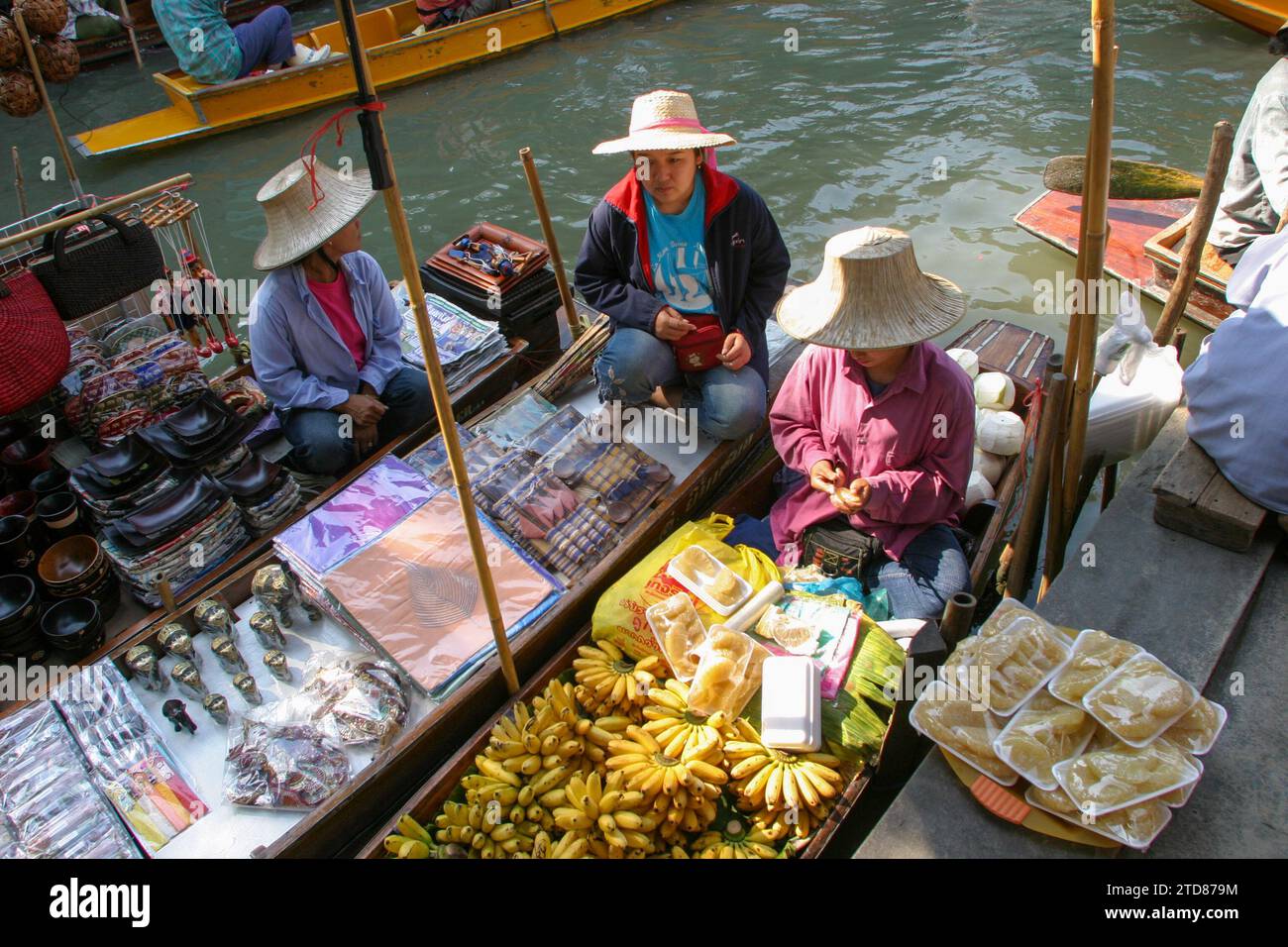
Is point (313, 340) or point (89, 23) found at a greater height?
point (89, 23)

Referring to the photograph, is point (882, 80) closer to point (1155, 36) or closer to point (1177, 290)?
point (1155, 36)

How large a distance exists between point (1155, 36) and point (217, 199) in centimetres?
1031

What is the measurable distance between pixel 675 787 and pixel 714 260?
90.7 inches

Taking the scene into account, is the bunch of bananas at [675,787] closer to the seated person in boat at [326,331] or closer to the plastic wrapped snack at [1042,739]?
the plastic wrapped snack at [1042,739]

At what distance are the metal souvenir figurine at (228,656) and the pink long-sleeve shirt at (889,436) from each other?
2167 millimetres

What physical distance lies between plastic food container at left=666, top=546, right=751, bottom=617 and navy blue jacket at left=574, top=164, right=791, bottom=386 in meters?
1.27

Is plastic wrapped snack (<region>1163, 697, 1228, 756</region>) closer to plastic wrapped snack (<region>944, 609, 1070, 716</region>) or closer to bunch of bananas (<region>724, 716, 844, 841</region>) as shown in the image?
plastic wrapped snack (<region>944, 609, 1070, 716</region>)

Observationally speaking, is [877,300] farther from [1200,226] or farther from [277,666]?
[277,666]

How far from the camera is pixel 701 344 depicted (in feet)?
13.5

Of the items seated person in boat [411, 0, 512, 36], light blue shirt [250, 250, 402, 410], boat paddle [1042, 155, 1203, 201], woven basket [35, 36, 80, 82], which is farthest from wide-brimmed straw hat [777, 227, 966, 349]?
seated person in boat [411, 0, 512, 36]

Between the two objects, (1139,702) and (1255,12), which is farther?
(1255,12)

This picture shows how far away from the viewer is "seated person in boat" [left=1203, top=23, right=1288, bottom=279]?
180 inches

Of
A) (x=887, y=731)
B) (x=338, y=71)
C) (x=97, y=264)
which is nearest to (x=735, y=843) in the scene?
(x=887, y=731)
